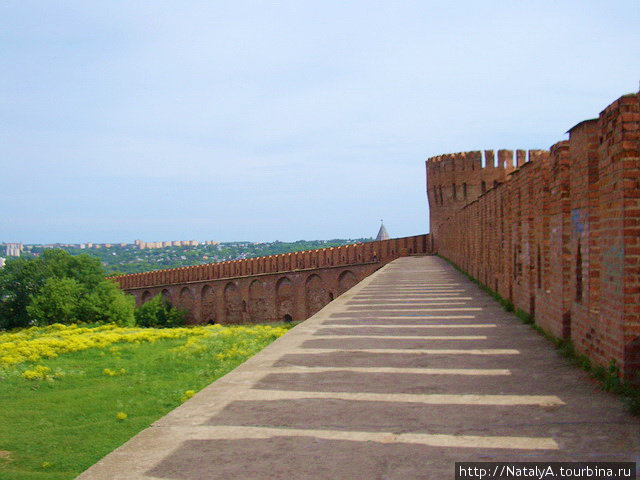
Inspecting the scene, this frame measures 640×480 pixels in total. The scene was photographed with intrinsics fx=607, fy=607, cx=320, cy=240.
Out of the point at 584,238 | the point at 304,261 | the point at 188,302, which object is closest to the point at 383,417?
the point at 584,238

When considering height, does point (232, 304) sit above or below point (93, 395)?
below

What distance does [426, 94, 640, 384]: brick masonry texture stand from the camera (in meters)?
3.47

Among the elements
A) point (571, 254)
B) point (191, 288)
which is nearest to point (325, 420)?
point (571, 254)

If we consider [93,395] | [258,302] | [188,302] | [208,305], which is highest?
[93,395]

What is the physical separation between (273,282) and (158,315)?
9399 mm

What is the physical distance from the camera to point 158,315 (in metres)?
39.7

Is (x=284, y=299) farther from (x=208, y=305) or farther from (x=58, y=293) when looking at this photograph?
(x=58, y=293)

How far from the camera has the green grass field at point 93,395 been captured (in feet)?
23.2

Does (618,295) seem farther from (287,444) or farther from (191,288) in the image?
(191,288)

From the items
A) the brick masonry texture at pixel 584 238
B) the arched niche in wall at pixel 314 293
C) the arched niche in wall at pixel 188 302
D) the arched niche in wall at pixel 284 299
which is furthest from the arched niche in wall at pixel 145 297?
the brick masonry texture at pixel 584 238

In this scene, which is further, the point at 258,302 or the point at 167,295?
the point at 167,295

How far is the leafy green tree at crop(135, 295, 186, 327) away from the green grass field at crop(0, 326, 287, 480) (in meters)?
25.2

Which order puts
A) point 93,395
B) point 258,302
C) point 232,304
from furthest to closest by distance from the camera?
point 232,304, point 258,302, point 93,395

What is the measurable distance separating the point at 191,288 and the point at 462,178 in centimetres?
1862
